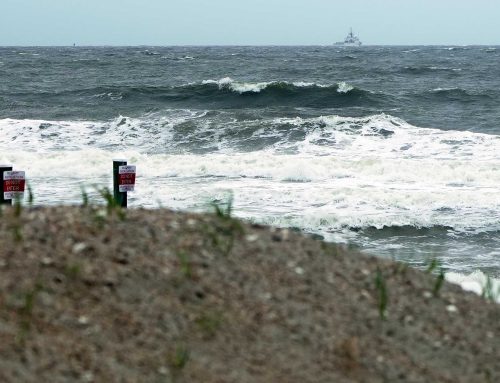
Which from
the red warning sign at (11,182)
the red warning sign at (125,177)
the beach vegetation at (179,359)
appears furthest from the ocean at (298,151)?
the red warning sign at (11,182)

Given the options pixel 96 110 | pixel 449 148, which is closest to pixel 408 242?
pixel 449 148

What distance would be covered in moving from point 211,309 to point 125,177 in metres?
4.84

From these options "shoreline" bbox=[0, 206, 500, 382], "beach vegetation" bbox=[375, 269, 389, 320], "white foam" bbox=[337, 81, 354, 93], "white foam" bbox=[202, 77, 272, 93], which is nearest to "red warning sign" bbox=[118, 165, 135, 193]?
"shoreline" bbox=[0, 206, 500, 382]

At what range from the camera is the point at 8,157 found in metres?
19.8

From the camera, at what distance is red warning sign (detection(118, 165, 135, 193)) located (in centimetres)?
859

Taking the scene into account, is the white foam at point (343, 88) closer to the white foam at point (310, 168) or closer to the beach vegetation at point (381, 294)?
the white foam at point (310, 168)

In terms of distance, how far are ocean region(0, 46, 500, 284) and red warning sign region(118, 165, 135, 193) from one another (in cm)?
253

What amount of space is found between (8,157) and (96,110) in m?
11.3

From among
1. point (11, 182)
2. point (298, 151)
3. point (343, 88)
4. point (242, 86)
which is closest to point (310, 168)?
point (298, 151)

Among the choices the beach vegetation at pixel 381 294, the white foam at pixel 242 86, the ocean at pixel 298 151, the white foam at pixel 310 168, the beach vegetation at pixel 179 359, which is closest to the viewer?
the beach vegetation at pixel 179 359

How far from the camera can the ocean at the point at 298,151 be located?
43.0ft

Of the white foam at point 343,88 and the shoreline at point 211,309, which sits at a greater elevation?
the shoreline at point 211,309

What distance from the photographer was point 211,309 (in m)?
3.95

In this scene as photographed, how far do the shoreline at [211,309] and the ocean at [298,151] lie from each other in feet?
2.44
